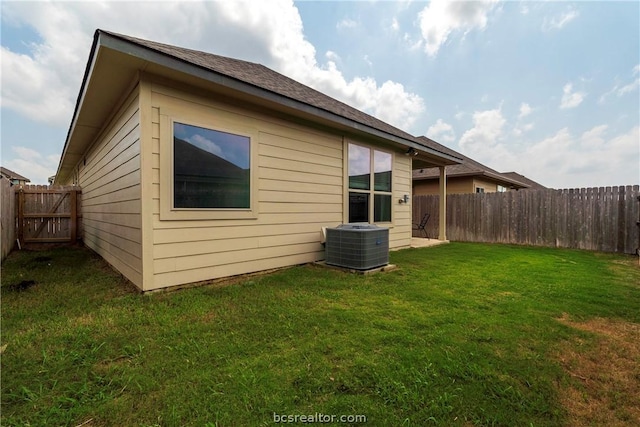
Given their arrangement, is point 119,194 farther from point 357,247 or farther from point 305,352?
point 305,352

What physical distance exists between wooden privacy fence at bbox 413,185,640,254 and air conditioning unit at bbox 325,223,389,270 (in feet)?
21.2

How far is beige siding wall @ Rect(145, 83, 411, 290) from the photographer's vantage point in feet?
10.9

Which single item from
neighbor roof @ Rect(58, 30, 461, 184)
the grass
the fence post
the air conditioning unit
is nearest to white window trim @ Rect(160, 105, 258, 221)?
neighbor roof @ Rect(58, 30, 461, 184)

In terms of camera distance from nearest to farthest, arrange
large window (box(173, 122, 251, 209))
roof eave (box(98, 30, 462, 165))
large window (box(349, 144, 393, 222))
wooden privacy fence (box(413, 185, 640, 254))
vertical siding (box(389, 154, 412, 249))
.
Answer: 1. roof eave (box(98, 30, 462, 165))
2. large window (box(173, 122, 251, 209))
3. large window (box(349, 144, 393, 222))
4. wooden privacy fence (box(413, 185, 640, 254))
5. vertical siding (box(389, 154, 412, 249))

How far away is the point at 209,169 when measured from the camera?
369 centimetres

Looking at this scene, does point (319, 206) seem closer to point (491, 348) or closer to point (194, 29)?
point (491, 348)

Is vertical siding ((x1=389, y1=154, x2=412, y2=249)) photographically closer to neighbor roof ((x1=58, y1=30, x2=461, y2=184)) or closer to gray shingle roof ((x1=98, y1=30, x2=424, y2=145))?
gray shingle roof ((x1=98, y1=30, x2=424, y2=145))

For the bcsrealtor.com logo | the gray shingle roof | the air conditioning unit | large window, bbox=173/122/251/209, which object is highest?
the gray shingle roof

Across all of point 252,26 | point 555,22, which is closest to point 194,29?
point 252,26

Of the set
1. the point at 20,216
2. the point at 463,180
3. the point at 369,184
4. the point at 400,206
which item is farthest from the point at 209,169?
the point at 463,180

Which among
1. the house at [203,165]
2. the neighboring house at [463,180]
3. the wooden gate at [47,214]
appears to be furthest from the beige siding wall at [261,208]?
the neighboring house at [463,180]

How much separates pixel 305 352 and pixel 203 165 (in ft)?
9.01

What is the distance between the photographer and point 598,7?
738cm

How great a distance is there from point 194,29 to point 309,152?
16.1ft
